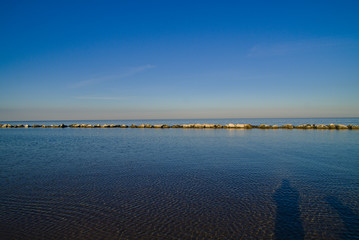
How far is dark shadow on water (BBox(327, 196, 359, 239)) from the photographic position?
318 inches

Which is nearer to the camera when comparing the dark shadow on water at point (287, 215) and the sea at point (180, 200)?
the dark shadow on water at point (287, 215)

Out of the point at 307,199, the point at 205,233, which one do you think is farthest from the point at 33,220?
the point at 307,199

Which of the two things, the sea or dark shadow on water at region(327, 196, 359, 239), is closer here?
dark shadow on water at region(327, 196, 359, 239)

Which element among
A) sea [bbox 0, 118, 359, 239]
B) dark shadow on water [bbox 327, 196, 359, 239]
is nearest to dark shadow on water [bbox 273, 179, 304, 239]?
sea [bbox 0, 118, 359, 239]

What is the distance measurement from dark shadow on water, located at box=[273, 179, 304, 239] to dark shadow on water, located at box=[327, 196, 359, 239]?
1523 mm

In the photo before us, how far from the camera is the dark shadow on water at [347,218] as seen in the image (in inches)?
318

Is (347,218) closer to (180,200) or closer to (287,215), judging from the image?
(287,215)

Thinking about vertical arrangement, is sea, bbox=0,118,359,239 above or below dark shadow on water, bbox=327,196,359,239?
above

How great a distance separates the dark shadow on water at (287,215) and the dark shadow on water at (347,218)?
1523mm

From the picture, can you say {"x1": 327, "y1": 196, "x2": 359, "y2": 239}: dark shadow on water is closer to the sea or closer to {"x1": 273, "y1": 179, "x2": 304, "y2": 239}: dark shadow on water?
the sea

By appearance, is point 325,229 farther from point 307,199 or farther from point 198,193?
point 198,193

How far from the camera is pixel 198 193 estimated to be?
12219 mm

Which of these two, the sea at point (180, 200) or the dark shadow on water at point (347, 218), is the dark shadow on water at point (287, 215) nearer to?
the sea at point (180, 200)

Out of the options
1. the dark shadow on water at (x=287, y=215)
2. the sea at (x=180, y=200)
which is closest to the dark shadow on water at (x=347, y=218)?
the sea at (x=180, y=200)
